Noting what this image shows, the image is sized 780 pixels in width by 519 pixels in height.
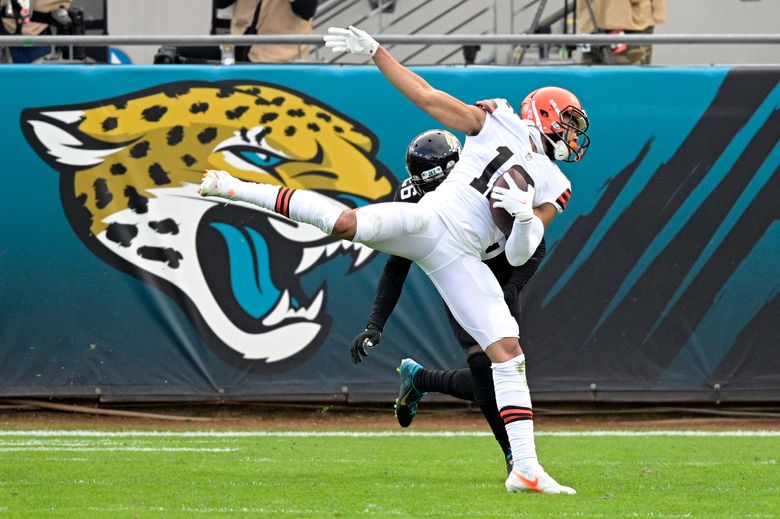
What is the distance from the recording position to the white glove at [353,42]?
546cm

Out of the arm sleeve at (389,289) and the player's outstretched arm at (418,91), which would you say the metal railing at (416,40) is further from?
the player's outstretched arm at (418,91)

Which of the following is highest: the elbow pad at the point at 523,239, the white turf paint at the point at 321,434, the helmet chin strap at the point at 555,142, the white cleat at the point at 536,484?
the helmet chin strap at the point at 555,142

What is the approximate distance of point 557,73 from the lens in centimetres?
898

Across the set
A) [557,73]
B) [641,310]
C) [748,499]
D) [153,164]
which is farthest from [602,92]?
[748,499]

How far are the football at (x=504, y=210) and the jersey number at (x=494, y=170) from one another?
0.04 metres

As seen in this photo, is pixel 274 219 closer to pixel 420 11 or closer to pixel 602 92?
pixel 602 92

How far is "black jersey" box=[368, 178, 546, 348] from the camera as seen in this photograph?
5.86 meters

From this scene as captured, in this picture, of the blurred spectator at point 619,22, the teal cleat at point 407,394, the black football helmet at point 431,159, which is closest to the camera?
the black football helmet at point 431,159

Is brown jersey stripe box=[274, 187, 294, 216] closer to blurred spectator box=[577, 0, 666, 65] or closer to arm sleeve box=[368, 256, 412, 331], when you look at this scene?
arm sleeve box=[368, 256, 412, 331]

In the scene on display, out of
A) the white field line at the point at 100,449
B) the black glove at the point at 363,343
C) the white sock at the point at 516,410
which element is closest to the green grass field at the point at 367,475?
the white field line at the point at 100,449

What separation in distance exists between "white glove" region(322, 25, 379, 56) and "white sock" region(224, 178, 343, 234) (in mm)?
713

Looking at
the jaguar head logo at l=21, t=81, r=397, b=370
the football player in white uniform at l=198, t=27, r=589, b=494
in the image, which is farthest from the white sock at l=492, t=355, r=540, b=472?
the jaguar head logo at l=21, t=81, r=397, b=370

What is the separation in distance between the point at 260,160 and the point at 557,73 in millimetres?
2302

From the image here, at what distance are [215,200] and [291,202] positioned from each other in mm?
3757
